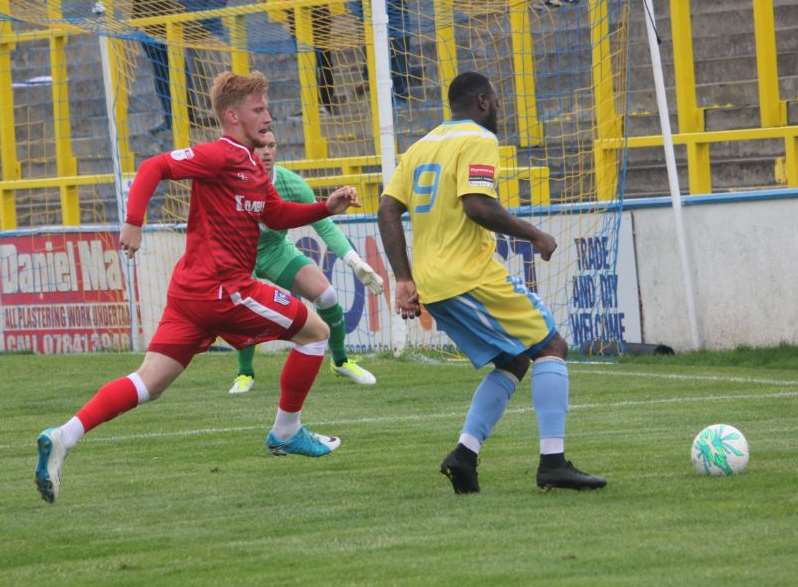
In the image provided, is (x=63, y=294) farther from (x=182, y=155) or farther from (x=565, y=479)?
(x=565, y=479)

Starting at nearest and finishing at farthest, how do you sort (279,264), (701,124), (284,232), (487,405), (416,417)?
(487,405)
(416,417)
(284,232)
(279,264)
(701,124)

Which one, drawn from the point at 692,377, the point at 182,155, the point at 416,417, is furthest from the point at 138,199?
the point at 692,377

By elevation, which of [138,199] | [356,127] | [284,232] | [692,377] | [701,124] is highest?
[356,127]

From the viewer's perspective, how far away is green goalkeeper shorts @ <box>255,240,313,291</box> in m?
10.5

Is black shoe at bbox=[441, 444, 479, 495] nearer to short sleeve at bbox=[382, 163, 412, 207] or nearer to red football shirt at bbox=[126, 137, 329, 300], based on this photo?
short sleeve at bbox=[382, 163, 412, 207]

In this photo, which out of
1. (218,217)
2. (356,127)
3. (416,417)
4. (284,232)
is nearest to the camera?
A: (218,217)

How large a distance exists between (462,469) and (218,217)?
1.62m

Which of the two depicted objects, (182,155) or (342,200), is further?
(342,200)

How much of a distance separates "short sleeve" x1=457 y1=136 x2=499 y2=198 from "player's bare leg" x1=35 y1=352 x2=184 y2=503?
1.56m

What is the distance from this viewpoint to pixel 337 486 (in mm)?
7113

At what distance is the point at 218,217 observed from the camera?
24.0 feet

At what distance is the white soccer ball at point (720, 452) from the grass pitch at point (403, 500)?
0.07 m

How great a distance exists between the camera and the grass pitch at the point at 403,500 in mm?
5195

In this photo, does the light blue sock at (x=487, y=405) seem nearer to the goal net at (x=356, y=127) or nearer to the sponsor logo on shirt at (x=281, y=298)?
the sponsor logo on shirt at (x=281, y=298)
